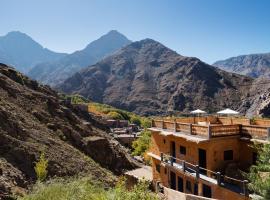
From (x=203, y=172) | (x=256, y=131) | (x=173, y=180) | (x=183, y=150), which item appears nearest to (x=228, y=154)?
(x=203, y=172)

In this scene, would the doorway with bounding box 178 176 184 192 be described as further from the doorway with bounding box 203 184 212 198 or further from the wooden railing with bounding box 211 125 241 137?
the wooden railing with bounding box 211 125 241 137

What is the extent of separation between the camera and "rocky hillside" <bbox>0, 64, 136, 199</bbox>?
110ft

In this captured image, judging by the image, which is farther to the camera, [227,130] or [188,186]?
[188,186]

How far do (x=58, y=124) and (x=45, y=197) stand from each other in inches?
1141

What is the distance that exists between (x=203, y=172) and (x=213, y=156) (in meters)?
1.71

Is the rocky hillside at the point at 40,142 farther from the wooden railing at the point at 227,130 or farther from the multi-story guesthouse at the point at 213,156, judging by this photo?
the wooden railing at the point at 227,130


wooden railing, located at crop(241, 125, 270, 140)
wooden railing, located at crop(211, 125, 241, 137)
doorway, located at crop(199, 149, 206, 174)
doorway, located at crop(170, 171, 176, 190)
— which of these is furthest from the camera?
doorway, located at crop(170, 171, 176, 190)

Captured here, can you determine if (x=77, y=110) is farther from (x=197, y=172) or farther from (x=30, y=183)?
(x=197, y=172)

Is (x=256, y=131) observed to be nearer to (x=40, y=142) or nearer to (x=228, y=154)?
(x=228, y=154)

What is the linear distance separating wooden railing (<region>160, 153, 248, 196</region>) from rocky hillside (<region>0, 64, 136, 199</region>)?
1190cm

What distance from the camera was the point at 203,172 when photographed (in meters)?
25.2

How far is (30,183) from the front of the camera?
104 ft

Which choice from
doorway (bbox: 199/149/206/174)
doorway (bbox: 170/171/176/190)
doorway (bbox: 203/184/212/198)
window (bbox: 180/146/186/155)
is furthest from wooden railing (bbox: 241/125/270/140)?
doorway (bbox: 170/171/176/190)

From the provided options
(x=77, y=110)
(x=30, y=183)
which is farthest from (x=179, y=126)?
(x=77, y=110)
